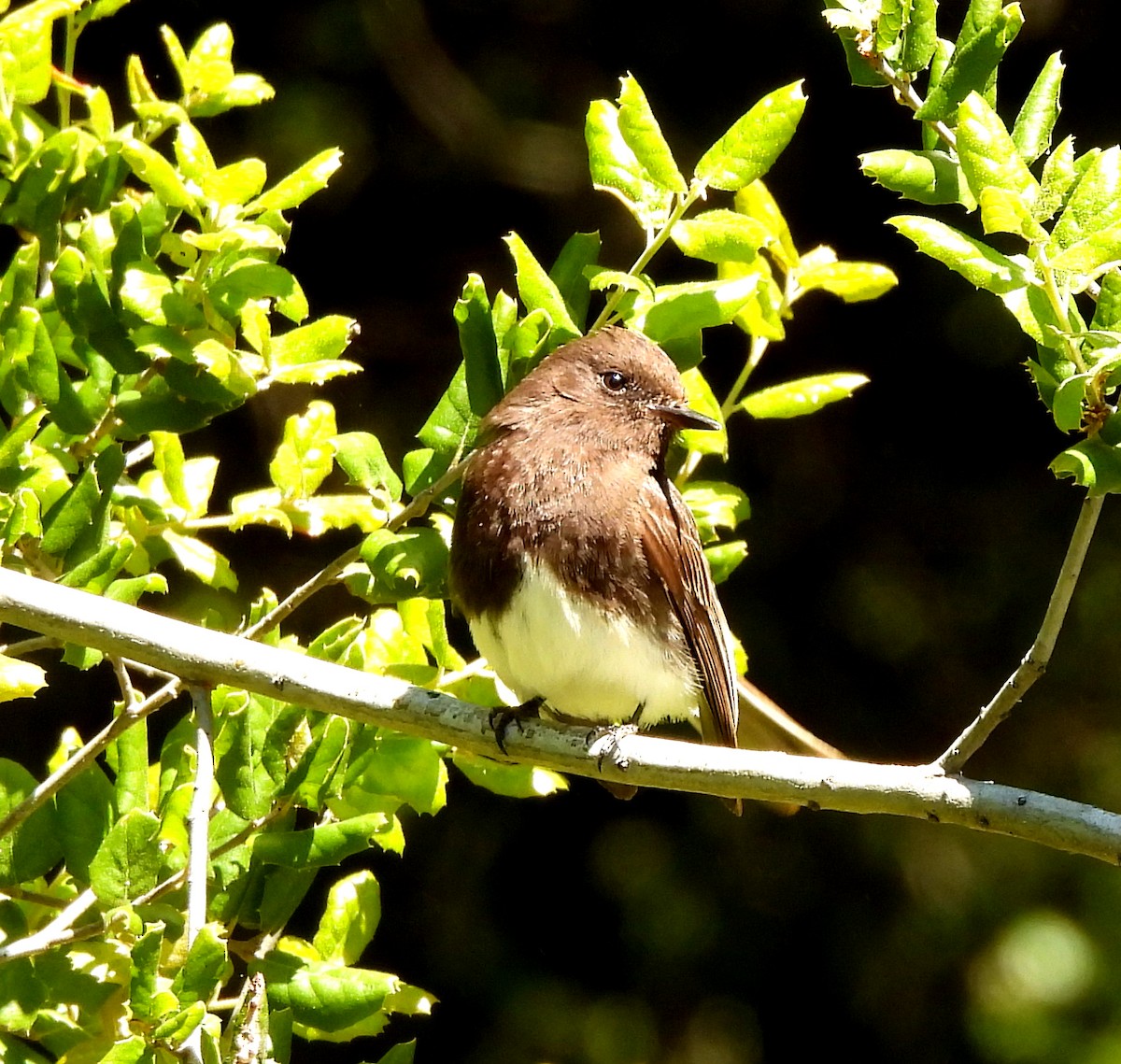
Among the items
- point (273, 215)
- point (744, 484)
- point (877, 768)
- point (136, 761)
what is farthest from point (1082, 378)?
point (744, 484)

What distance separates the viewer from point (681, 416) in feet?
10.00

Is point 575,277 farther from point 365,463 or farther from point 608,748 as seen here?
point 608,748

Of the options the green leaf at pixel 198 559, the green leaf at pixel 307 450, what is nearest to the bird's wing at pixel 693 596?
the green leaf at pixel 307 450

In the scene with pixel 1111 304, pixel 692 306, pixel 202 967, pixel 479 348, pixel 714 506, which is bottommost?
pixel 202 967

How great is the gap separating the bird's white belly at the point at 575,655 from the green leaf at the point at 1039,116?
123 cm

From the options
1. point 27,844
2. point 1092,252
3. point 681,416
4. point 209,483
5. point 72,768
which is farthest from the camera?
point 681,416

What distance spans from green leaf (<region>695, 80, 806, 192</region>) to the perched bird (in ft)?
1.85

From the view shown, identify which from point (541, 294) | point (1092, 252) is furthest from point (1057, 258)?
point (541, 294)

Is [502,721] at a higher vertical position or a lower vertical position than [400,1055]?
higher

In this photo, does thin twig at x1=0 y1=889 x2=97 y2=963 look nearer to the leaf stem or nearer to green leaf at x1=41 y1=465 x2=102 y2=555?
green leaf at x1=41 y1=465 x2=102 y2=555

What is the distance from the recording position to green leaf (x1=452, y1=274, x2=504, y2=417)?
2484 millimetres

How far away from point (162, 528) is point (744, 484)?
9.28ft

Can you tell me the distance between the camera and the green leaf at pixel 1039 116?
1955 mm

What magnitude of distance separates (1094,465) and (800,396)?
0.94 meters
